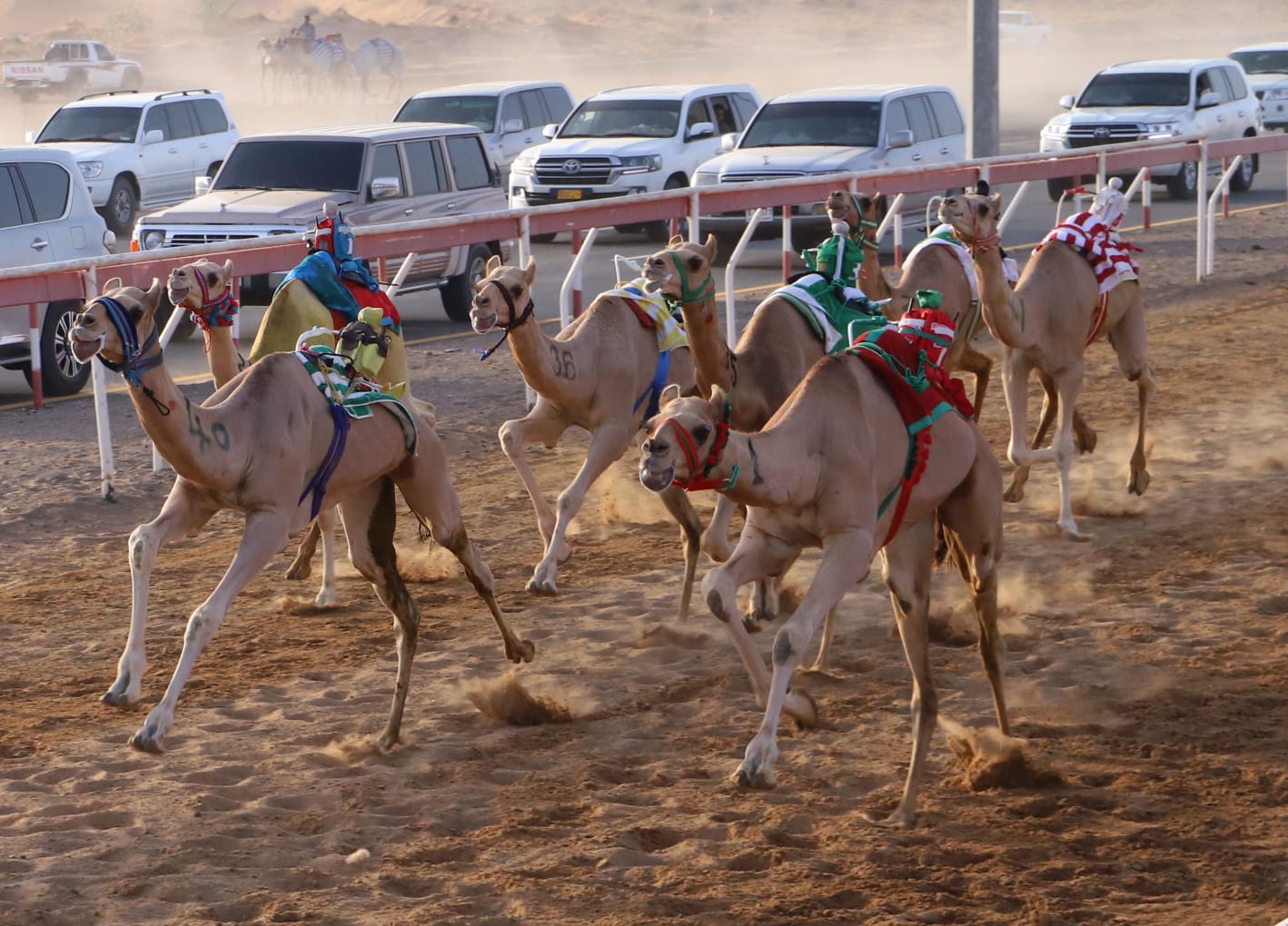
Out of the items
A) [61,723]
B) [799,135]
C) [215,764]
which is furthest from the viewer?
[799,135]

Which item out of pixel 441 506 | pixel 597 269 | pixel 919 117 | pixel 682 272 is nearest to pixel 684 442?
pixel 441 506

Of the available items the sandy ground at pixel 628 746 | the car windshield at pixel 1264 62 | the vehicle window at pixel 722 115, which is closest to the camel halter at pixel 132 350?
the sandy ground at pixel 628 746

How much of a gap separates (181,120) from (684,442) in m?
23.6

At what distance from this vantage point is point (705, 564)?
10242mm

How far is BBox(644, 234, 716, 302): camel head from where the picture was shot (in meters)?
8.05

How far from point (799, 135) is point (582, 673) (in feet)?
50.1

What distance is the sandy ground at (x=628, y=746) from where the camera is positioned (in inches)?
230

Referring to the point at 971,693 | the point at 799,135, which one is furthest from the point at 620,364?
the point at 799,135

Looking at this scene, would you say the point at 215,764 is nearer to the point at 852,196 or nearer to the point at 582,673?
the point at 582,673

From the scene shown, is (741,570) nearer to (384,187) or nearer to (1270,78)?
(384,187)

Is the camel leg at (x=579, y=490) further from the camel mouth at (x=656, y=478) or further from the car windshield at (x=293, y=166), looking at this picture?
the car windshield at (x=293, y=166)

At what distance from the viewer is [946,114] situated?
2391 cm

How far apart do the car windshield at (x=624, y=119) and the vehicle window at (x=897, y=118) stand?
303cm

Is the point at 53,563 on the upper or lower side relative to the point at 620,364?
lower
